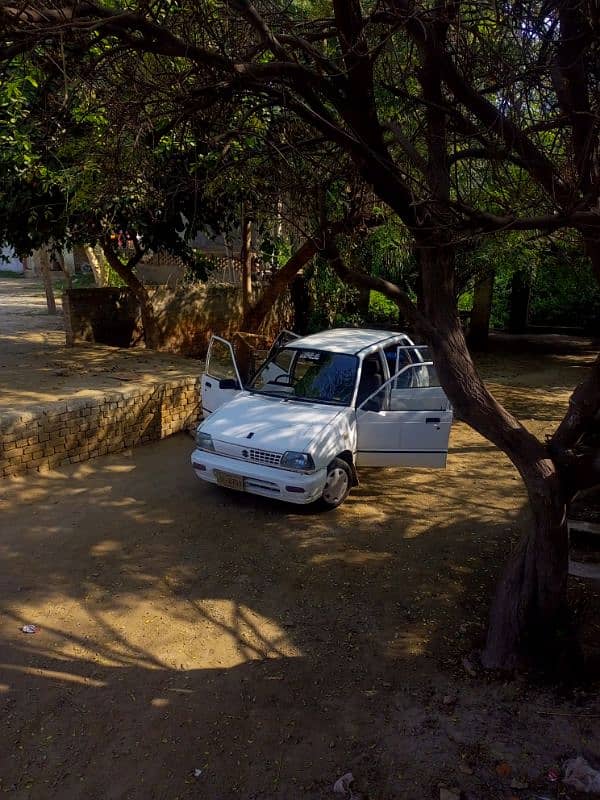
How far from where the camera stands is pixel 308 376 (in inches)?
294

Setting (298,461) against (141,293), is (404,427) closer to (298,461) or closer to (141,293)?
(298,461)

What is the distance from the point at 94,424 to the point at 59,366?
288cm

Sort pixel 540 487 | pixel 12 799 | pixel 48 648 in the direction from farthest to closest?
pixel 48 648 → pixel 540 487 → pixel 12 799

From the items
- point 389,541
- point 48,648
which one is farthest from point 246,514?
point 48,648

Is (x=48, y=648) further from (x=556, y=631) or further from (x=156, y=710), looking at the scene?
(x=556, y=631)

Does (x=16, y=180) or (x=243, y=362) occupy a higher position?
(x=16, y=180)

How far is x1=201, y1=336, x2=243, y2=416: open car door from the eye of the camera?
7699 mm

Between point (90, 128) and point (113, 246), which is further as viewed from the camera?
point (113, 246)

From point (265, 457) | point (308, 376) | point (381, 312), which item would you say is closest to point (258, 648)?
point (265, 457)

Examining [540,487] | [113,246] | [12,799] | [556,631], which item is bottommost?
[12,799]

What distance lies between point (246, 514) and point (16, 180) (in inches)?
257

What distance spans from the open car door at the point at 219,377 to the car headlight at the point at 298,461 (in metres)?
1.66

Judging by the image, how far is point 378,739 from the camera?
363 centimetres

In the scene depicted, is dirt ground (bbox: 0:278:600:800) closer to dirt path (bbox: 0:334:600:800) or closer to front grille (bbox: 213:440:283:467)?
dirt path (bbox: 0:334:600:800)
